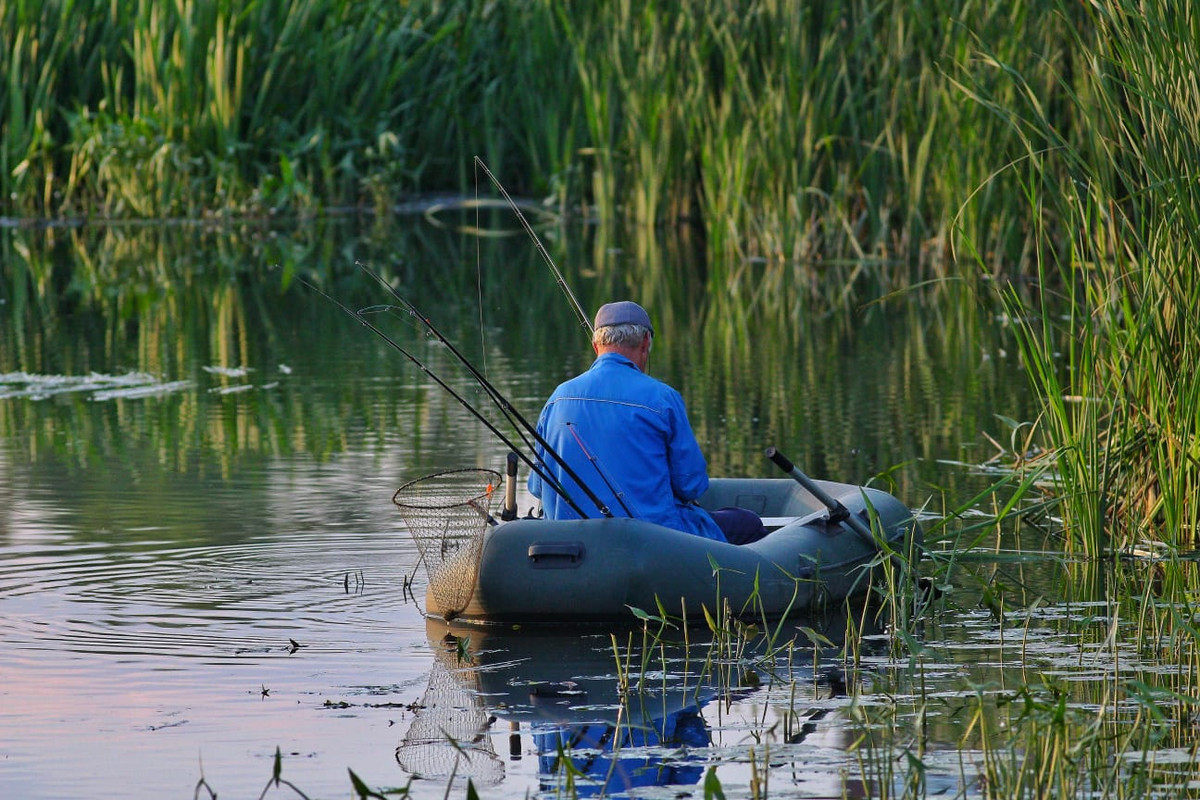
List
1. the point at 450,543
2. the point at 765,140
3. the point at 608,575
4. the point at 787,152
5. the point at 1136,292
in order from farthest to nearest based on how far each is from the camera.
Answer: the point at 765,140 → the point at 787,152 → the point at 1136,292 → the point at 450,543 → the point at 608,575

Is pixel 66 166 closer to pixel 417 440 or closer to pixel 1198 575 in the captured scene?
pixel 417 440

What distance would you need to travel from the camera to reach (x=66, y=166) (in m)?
22.5

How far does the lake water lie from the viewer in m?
5.24

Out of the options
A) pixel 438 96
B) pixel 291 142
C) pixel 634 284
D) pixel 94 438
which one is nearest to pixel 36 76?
pixel 291 142

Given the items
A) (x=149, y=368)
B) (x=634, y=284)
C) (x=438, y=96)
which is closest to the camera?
(x=149, y=368)

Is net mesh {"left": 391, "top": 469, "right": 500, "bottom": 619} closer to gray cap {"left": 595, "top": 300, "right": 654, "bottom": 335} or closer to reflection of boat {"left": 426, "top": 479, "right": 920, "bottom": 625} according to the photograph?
reflection of boat {"left": 426, "top": 479, "right": 920, "bottom": 625}

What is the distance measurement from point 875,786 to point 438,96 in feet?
66.0

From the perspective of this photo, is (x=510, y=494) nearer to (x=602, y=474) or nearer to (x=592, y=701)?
(x=602, y=474)

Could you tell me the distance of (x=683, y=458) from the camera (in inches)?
276

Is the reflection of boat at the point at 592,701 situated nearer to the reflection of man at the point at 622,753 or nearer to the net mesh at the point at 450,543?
the reflection of man at the point at 622,753

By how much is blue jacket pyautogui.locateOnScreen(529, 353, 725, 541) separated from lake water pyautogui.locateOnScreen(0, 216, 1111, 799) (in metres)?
0.59

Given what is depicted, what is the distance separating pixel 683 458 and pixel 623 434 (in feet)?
0.79

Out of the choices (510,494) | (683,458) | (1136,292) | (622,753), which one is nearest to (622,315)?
(683,458)

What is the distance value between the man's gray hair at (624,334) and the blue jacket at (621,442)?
0.17ft
